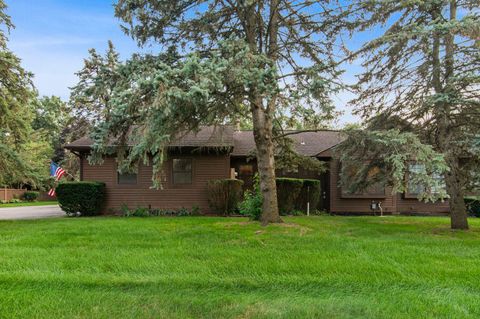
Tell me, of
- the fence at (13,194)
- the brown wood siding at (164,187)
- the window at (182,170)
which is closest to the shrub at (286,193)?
the brown wood siding at (164,187)

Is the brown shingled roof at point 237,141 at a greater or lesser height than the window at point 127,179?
greater

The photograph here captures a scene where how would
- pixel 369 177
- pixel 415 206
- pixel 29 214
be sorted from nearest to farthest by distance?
pixel 369 177 → pixel 415 206 → pixel 29 214

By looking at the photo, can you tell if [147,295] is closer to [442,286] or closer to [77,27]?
[442,286]

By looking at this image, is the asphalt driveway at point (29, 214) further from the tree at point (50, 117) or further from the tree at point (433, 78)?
the tree at point (50, 117)

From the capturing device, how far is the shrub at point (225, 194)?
14352 millimetres

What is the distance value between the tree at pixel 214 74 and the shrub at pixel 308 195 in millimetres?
4246

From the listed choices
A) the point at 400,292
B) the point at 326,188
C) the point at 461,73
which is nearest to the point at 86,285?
the point at 400,292

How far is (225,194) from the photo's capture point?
1439cm

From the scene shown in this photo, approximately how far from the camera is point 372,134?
27.4ft

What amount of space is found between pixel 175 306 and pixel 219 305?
18.4 inches

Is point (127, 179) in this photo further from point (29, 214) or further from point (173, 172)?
point (29, 214)

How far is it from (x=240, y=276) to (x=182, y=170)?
10705 millimetres

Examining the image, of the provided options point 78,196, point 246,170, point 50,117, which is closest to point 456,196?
point 246,170

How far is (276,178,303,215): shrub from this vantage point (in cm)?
1454
